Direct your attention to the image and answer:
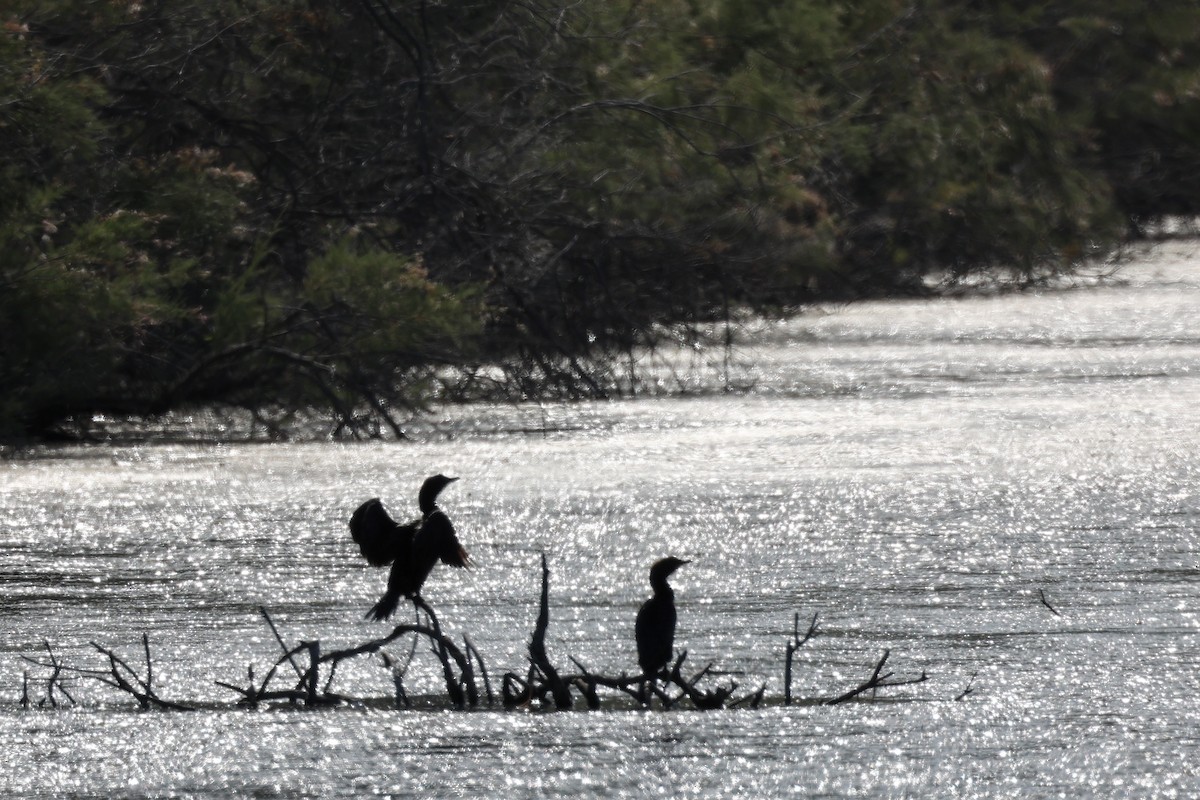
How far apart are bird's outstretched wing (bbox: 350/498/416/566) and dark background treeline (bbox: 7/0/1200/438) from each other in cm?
643

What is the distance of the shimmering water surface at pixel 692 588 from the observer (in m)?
6.17

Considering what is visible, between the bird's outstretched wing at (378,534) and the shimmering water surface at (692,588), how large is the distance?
42 centimetres

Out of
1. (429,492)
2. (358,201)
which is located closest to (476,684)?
(429,492)

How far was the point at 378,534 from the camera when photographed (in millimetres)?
6629

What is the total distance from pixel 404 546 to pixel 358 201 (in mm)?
8841

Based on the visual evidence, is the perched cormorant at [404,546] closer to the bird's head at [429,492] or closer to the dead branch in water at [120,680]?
the bird's head at [429,492]

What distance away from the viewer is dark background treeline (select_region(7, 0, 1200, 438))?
1317 centimetres

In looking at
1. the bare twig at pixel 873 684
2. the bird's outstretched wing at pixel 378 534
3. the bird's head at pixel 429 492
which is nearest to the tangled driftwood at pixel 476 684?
the bare twig at pixel 873 684

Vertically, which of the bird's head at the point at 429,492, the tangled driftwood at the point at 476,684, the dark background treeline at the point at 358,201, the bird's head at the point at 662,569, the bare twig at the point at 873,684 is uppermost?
the dark background treeline at the point at 358,201

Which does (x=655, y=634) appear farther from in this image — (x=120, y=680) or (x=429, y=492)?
(x=120, y=680)

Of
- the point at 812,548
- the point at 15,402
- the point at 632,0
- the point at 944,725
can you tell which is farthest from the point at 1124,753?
the point at 632,0

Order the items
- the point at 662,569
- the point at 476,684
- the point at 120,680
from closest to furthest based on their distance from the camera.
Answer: the point at 120,680, the point at 662,569, the point at 476,684

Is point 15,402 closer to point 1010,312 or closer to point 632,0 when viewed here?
point 632,0

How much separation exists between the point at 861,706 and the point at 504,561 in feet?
8.88
